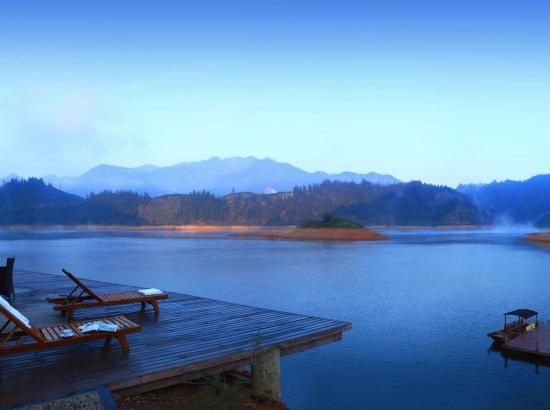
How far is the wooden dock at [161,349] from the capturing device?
5.67m

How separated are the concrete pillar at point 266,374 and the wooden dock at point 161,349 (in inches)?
4.9

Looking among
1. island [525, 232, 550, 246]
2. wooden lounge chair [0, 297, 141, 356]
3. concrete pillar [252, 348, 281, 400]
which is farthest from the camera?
island [525, 232, 550, 246]

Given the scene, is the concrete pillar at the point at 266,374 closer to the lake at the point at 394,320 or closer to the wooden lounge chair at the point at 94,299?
the lake at the point at 394,320

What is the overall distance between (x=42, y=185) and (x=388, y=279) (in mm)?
191249

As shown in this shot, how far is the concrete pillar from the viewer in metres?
7.19

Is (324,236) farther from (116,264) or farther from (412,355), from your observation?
(412,355)

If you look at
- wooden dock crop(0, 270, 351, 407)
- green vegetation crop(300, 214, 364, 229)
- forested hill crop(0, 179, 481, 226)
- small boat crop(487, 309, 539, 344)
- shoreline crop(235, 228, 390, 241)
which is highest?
forested hill crop(0, 179, 481, 226)

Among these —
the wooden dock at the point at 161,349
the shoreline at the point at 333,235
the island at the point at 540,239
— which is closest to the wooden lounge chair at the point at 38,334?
the wooden dock at the point at 161,349

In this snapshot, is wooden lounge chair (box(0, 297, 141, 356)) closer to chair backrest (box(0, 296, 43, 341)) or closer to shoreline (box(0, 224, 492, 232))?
chair backrest (box(0, 296, 43, 341))

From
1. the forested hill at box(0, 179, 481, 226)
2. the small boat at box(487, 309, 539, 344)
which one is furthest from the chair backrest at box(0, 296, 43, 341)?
the forested hill at box(0, 179, 481, 226)

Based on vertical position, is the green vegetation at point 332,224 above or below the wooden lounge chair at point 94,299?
above

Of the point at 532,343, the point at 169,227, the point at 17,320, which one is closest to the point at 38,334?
the point at 17,320

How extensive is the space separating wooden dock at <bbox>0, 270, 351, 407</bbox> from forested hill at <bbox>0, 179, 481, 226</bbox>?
14286cm

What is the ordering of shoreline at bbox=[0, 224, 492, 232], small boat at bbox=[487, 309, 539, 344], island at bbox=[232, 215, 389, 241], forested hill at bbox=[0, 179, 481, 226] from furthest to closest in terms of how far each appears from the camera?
forested hill at bbox=[0, 179, 481, 226] < shoreline at bbox=[0, 224, 492, 232] < island at bbox=[232, 215, 389, 241] < small boat at bbox=[487, 309, 539, 344]
